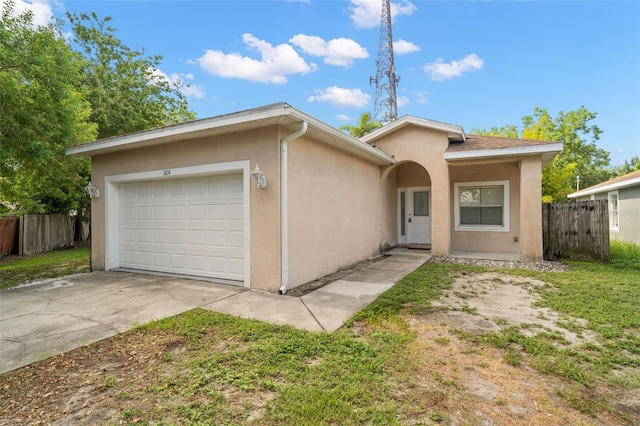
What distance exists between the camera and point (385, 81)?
84.4ft

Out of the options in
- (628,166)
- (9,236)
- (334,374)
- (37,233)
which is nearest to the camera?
(334,374)

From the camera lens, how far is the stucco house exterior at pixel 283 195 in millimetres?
5820

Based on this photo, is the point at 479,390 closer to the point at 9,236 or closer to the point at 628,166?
the point at 9,236

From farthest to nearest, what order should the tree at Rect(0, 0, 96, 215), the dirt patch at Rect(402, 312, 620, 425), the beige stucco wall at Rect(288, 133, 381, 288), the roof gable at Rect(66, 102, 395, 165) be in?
the tree at Rect(0, 0, 96, 215) → the beige stucco wall at Rect(288, 133, 381, 288) → the roof gable at Rect(66, 102, 395, 165) → the dirt patch at Rect(402, 312, 620, 425)

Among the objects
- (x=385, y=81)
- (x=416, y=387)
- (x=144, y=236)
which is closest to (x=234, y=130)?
(x=144, y=236)

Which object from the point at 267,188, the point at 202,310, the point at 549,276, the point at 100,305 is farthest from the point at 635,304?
the point at 100,305

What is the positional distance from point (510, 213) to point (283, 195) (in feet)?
26.6

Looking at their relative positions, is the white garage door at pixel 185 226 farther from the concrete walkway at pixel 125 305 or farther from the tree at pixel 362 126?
the tree at pixel 362 126

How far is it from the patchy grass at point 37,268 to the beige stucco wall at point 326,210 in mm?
6290

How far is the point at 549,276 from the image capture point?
6.90m

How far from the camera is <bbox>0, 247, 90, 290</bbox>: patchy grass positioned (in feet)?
24.6

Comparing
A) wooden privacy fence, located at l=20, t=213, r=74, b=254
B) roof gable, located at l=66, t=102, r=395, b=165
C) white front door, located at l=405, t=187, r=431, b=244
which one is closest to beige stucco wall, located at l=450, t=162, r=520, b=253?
white front door, located at l=405, t=187, r=431, b=244

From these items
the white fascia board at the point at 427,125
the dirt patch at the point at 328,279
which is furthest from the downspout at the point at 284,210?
the white fascia board at the point at 427,125

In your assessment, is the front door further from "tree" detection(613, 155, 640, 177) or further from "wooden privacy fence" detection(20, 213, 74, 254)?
"tree" detection(613, 155, 640, 177)
